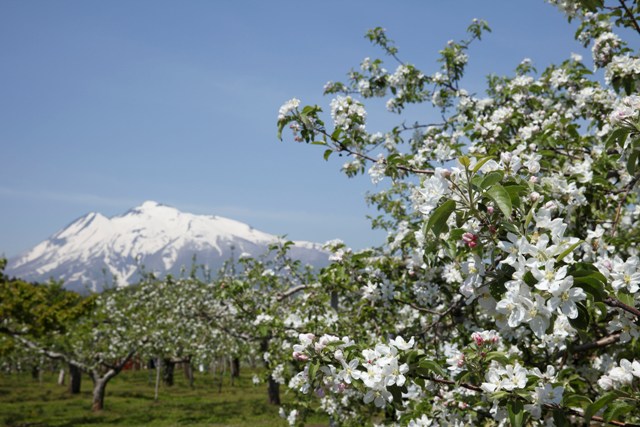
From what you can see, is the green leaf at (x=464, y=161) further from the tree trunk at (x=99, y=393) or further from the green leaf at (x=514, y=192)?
the tree trunk at (x=99, y=393)

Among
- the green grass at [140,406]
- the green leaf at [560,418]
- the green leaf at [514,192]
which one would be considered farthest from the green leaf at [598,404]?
the green grass at [140,406]

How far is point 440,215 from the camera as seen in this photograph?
173 centimetres

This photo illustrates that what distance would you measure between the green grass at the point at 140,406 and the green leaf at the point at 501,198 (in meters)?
11.3

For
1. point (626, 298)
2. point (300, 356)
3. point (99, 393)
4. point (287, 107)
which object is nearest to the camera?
point (626, 298)

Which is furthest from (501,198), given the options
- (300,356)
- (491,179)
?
(300,356)

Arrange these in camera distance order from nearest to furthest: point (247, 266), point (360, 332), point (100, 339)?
point (360, 332), point (247, 266), point (100, 339)

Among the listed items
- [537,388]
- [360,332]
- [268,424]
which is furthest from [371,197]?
[268,424]

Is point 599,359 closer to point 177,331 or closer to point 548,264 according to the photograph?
point 548,264

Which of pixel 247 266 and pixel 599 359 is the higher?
pixel 247 266

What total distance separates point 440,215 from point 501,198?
221mm

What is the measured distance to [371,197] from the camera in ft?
28.4

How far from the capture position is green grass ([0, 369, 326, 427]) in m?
16.5

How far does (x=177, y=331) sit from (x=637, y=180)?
1941cm

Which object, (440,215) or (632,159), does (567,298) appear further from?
(632,159)
